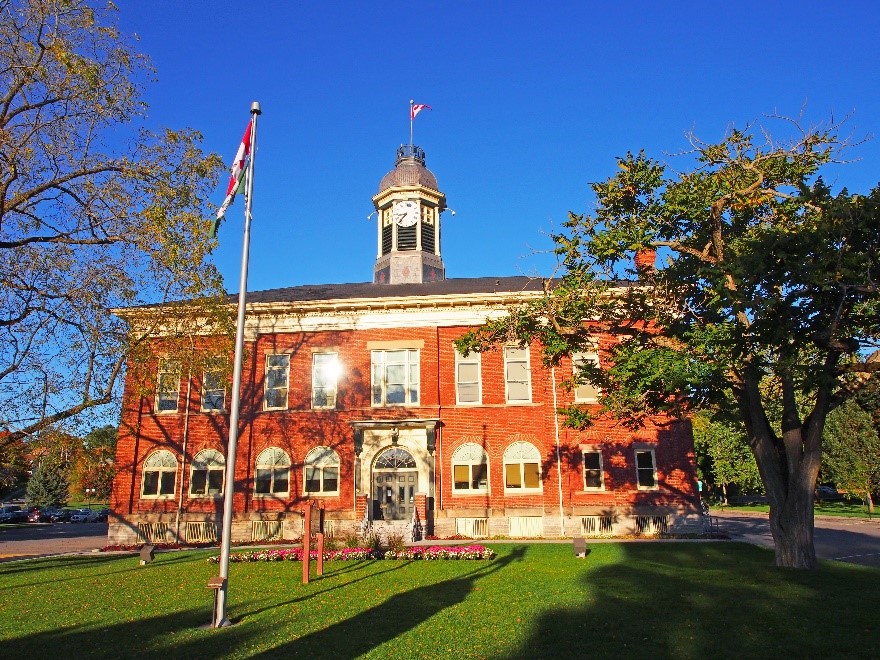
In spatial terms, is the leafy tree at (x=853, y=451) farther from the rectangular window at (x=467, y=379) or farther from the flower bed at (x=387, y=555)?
the flower bed at (x=387, y=555)

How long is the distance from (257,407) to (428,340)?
888cm

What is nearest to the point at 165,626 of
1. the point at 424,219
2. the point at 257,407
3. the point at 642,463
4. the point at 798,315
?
the point at 798,315

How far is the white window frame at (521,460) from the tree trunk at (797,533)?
12.9 meters

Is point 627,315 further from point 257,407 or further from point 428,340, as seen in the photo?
point 257,407

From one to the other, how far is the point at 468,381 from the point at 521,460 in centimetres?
437

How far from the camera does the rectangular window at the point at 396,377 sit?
29938mm

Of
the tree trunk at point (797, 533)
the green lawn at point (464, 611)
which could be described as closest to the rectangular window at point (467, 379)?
the green lawn at point (464, 611)

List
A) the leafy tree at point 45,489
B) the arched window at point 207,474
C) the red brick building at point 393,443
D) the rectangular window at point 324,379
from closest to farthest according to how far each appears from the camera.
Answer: the red brick building at point 393,443
the arched window at point 207,474
the rectangular window at point 324,379
the leafy tree at point 45,489

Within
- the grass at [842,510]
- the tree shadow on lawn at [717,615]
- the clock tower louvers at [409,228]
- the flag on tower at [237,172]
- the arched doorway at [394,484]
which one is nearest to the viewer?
the tree shadow on lawn at [717,615]

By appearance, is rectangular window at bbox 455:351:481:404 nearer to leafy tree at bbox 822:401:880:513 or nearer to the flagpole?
the flagpole

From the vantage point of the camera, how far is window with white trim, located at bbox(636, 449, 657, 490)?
28.2m

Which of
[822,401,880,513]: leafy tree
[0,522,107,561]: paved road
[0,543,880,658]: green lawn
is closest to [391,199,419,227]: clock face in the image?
[0,543,880,658]: green lawn

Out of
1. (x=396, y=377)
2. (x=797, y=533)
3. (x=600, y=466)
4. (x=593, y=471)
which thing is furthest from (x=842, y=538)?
(x=396, y=377)

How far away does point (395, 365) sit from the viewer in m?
30.3
